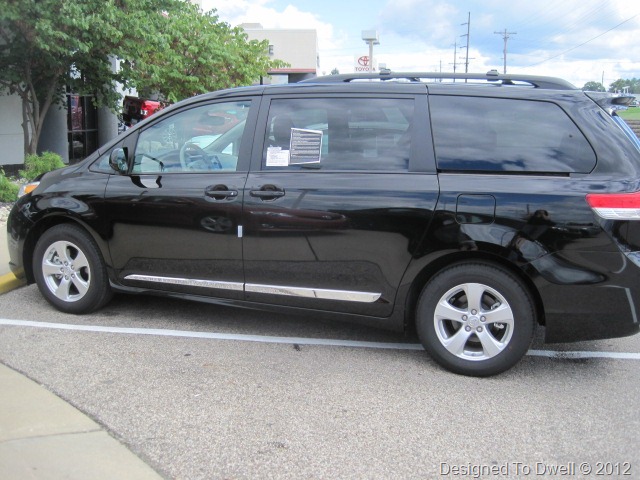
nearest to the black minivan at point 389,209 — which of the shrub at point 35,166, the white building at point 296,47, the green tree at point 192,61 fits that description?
the shrub at point 35,166

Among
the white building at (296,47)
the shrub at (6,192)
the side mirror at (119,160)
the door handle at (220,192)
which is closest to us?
the door handle at (220,192)

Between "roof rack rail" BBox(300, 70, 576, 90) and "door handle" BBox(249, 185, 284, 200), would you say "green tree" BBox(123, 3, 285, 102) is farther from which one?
"door handle" BBox(249, 185, 284, 200)

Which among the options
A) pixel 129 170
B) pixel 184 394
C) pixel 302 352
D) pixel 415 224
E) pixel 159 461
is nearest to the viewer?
pixel 159 461

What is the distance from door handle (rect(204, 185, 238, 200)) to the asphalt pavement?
5.63 ft

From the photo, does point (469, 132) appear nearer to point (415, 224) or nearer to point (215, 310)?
point (415, 224)

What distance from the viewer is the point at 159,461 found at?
10.3ft

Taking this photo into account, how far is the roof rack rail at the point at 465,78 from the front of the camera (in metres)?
4.39

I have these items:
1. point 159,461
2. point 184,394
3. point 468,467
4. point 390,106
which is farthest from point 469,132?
point 159,461

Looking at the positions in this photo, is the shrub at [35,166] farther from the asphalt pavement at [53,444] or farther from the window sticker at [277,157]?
the asphalt pavement at [53,444]

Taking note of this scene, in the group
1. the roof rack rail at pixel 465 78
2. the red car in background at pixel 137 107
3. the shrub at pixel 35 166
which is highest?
the red car in background at pixel 137 107

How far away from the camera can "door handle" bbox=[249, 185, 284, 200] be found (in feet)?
14.7

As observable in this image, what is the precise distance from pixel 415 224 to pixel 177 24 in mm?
11601

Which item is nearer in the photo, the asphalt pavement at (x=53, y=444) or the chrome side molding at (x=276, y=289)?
the asphalt pavement at (x=53, y=444)

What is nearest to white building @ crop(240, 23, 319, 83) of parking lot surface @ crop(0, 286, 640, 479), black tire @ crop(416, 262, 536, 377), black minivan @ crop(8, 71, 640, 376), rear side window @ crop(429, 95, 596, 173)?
black minivan @ crop(8, 71, 640, 376)
